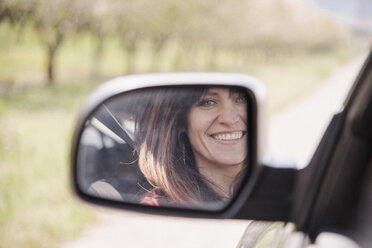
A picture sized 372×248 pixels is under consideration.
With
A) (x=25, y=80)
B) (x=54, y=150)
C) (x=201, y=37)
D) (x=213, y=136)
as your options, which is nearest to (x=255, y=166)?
(x=213, y=136)

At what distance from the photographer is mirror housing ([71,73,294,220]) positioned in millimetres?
1393

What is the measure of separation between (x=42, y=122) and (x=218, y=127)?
7.69 m

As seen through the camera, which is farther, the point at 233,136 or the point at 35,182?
the point at 35,182

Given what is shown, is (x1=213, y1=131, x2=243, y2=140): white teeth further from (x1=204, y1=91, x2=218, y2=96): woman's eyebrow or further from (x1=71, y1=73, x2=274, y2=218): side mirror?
(x1=204, y1=91, x2=218, y2=96): woman's eyebrow

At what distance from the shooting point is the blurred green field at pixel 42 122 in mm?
4289

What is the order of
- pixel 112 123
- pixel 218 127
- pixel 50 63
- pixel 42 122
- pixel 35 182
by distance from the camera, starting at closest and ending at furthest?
pixel 218 127 < pixel 112 123 < pixel 35 182 < pixel 42 122 < pixel 50 63

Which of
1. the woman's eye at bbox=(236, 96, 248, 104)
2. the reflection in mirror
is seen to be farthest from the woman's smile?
the woman's eye at bbox=(236, 96, 248, 104)

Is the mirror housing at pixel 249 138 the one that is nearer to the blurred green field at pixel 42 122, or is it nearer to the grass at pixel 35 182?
the grass at pixel 35 182

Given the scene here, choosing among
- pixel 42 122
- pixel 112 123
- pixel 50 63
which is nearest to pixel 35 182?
pixel 42 122

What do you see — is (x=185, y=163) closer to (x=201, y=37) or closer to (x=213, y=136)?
(x=213, y=136)

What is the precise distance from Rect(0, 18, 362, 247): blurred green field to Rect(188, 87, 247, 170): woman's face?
2.67 m

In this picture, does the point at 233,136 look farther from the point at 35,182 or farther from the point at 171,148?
the point at 35,182

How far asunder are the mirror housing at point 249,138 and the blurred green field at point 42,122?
8.25 ft

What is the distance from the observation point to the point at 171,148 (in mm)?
1447
